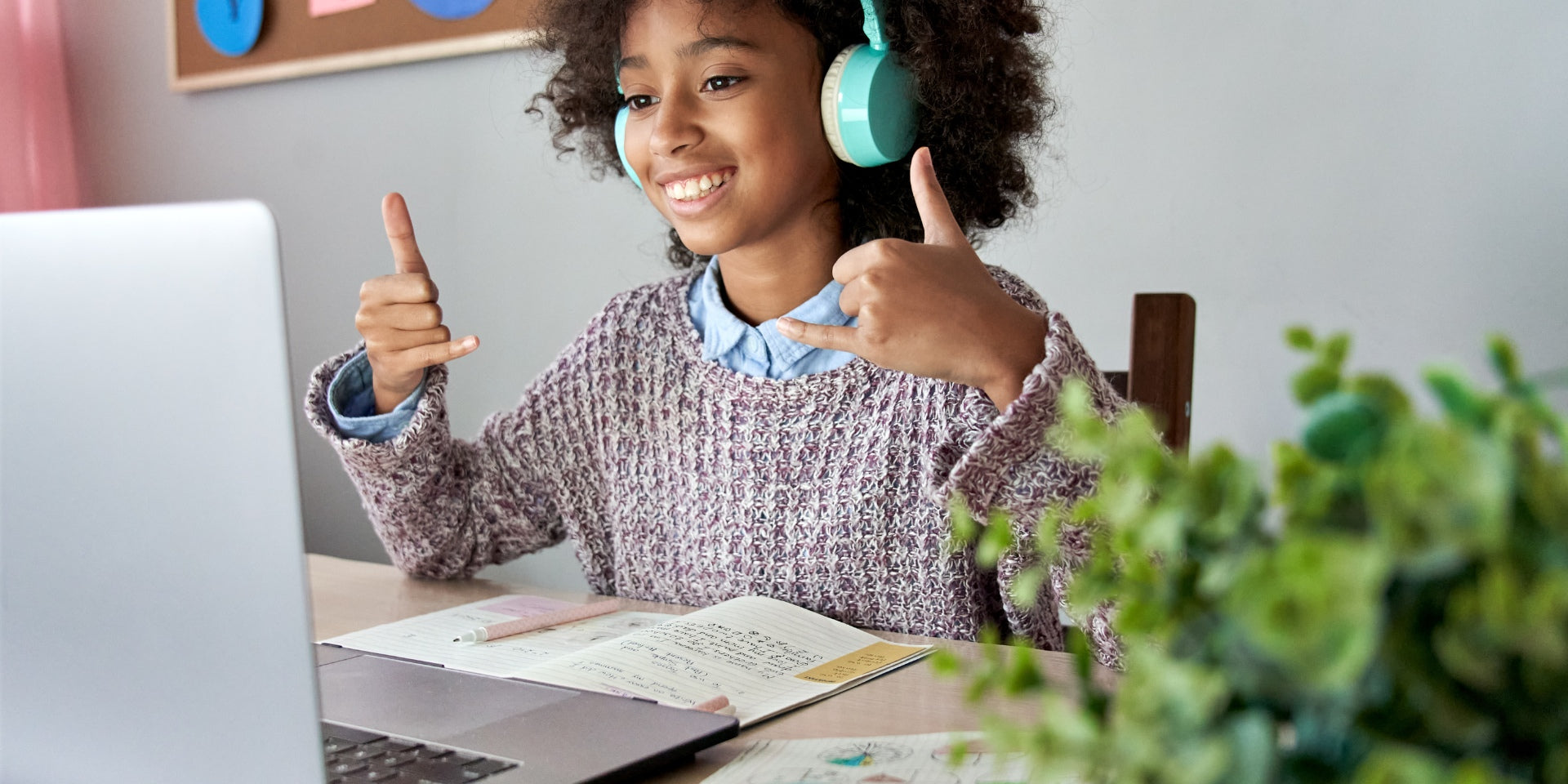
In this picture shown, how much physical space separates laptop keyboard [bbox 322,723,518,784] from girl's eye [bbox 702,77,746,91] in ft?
1.95

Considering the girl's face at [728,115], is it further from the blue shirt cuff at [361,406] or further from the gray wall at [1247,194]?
the gray wall at [1247,194]

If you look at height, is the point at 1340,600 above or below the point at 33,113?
below

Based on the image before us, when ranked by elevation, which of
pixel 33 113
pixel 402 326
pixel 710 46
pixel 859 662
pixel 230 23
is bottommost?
pixel 859 662

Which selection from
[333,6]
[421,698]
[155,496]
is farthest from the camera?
[333,6]

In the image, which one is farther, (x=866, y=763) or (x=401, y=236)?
(x=401, y=236)

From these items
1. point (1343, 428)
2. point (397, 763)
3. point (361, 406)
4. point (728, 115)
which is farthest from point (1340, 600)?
point (361, 406)

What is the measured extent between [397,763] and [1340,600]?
1.63 ft

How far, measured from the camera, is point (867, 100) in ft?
3.19

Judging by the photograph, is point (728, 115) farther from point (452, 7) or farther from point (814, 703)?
point (452, 7)

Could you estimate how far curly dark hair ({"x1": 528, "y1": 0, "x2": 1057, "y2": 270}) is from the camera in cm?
104

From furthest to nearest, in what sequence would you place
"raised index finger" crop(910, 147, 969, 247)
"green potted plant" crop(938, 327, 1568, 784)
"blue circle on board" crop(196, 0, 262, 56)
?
"blue circle on board" crop(196, 0, 262, 56) < "raised index finger" crop(910, 147, 969, 247) < "green potted plant" crop(938, 327, 1568, 784)

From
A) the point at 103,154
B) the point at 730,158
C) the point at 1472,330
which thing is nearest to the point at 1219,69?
the point at 1472,330

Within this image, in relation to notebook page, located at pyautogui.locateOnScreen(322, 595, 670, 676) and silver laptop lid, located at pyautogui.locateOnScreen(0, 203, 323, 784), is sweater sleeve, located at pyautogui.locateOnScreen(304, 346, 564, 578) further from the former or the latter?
silver laptop lid, located at pyautogui.locateOnScreen(0, 203, 323, 784)

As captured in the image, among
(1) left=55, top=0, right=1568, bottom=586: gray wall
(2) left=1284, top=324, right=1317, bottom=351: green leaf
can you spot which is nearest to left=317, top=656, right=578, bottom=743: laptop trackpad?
(2) left=1284, top=324, right=1317, bottom=351: green leaf
